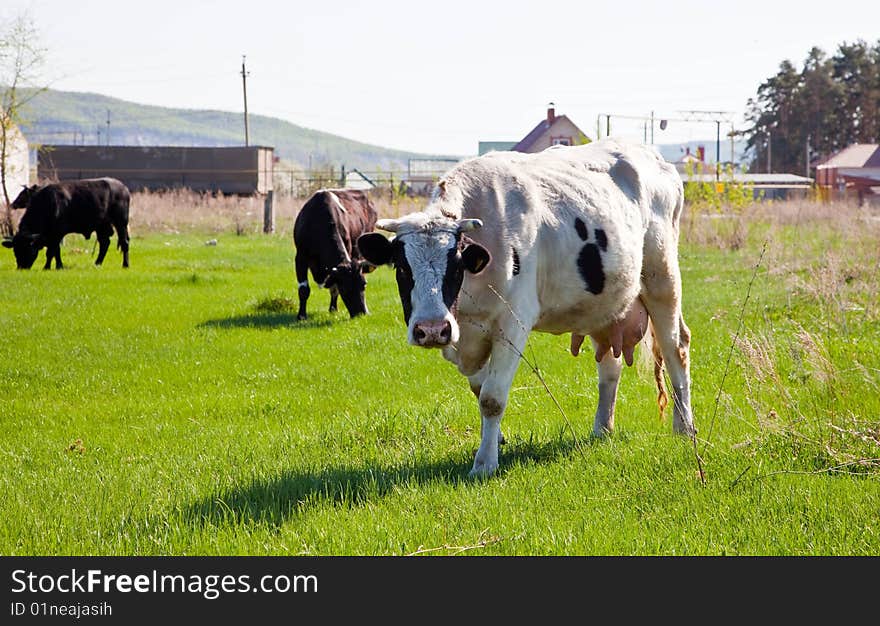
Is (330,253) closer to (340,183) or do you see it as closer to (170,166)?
(340,183)

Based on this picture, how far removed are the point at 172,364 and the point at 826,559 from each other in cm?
844

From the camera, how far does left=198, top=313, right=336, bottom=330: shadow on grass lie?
1445cm

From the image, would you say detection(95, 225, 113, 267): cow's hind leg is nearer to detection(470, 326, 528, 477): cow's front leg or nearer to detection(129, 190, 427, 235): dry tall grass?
detection(129, 190, 427, 235): dry tall grass

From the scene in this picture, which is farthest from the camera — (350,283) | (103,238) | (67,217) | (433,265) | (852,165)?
(852,165)

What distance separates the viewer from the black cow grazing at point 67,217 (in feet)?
76.6

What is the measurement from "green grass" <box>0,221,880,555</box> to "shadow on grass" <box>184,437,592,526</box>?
0.07ft

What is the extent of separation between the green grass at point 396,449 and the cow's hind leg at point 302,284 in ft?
3.00

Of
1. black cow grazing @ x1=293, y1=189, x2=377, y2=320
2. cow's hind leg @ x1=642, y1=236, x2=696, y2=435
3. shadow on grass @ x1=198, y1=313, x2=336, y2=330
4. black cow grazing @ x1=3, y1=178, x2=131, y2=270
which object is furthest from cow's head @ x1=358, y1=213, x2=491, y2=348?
black cow grazing @ x1=3, y1=178, x2=131, y2=270

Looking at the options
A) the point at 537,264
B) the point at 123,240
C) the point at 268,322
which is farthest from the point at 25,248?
the point at 537,264

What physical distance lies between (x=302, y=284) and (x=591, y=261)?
8.86 metres

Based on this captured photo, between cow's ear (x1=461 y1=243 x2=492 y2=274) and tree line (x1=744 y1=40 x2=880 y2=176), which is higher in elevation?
tree line (x1=744 y1=40 x2=880 y2=176)

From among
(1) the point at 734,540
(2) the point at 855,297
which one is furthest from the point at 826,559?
(2) the point at 855,297

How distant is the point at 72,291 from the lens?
1820 centimetres

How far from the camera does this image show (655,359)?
859cm
